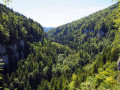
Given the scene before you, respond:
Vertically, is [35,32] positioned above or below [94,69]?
above

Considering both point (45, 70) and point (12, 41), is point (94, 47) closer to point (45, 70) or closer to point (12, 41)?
point (45, 70)

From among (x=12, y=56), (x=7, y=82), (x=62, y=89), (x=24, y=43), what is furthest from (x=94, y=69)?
(x=24, y=43)

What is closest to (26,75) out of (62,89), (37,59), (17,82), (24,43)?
(17,82)

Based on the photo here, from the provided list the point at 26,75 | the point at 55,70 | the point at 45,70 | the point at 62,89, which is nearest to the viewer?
the point at 62,89

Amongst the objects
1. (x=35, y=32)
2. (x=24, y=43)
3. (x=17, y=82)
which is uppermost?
(x=35, y=32)

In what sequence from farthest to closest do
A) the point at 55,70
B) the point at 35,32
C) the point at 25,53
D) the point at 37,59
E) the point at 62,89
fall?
1. the point at 35,32
2. the point at 25,53
3. the point at 37,59
4. the point at 55,70
5. the point at 62,89

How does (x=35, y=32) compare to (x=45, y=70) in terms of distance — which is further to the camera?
(x=35, y=32)
